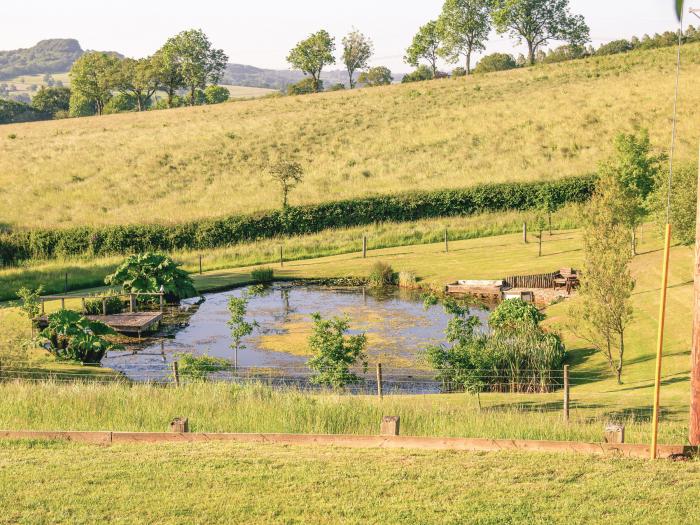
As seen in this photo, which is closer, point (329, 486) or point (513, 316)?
point (329, 486)

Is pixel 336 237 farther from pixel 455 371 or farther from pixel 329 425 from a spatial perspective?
pixel 329 425

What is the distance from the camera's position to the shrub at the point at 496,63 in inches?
5468

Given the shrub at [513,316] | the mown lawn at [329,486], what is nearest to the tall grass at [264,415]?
the mown lawn at [329,486]

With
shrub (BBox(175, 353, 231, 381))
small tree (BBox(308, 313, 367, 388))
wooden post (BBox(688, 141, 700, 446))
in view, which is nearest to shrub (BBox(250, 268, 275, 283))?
shrub (BBox(175, 353, 231, 381))

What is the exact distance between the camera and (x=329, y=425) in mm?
16062

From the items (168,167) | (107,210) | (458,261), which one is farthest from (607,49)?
(458,261)

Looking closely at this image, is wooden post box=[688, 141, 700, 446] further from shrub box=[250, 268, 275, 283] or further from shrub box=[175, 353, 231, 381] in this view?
shrub box=[250, 268, 275, 283]

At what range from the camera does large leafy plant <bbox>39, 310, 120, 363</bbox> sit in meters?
28.8

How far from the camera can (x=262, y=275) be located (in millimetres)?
45875

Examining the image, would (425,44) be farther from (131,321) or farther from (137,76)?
(131,321)

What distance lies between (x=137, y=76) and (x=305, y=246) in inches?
3295

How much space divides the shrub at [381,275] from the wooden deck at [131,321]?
37.9 ft

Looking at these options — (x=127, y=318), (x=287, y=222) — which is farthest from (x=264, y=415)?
(x=287, y=222)

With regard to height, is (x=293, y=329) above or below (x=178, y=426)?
below
